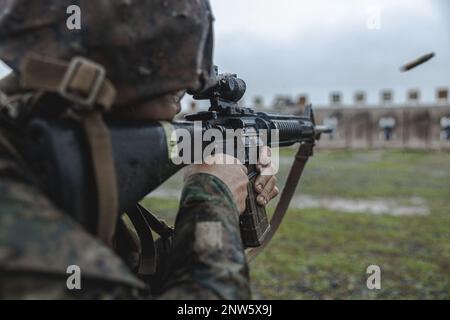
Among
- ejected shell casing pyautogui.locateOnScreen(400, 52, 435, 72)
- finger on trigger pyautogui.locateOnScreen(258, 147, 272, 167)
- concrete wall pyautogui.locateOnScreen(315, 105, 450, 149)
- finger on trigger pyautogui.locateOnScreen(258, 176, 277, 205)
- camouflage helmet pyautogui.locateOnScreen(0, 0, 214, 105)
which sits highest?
concrete wall pyautogui.locateOnScreen(315, 105, 450, 149)

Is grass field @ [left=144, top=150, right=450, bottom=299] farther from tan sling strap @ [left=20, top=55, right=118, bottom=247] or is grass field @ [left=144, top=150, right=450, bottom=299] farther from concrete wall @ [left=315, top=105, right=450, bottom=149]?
concrete wall @ [left=315, top=105, right=450, bottom=149]

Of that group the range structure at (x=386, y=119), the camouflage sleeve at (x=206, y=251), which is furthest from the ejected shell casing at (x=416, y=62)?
the range structure at (x=386, y=119)

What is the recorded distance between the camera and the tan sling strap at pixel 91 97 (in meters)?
1.38

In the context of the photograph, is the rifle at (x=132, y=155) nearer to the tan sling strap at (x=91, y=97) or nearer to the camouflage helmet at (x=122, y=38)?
the tan sling strap at (x=91, y=97)

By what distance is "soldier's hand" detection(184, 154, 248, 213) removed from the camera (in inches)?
80.0

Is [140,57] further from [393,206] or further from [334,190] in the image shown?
[334,190]

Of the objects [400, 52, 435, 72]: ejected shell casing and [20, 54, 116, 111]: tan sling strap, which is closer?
[20, 54, 116, 111]: tan sling strap

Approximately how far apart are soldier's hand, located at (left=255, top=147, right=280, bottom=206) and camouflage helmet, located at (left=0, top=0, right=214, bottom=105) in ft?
3.10

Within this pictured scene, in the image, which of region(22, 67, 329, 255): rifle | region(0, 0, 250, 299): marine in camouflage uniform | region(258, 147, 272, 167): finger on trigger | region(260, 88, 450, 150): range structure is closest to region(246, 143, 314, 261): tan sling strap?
region(258, 147, 272, 167): finger on trigger

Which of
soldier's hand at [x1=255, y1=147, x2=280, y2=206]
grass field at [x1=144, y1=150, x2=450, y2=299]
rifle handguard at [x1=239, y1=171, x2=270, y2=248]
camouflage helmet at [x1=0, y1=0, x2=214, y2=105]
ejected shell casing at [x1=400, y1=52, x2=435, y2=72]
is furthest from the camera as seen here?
grass field at [x1=144, y1=150, x2=450, y2=299]

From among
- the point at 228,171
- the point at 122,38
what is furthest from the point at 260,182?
the point at 122,38

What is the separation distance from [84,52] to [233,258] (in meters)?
0.77

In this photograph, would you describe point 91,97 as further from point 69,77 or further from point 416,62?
point 416,62

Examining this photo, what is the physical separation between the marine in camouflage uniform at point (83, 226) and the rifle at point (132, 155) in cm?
7
